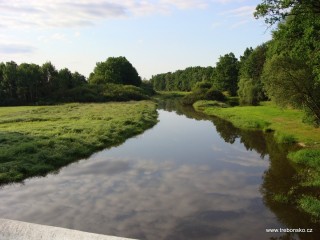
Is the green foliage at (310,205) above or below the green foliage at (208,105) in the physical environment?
below

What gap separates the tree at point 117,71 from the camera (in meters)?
146

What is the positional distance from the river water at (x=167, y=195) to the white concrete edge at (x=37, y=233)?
995cm

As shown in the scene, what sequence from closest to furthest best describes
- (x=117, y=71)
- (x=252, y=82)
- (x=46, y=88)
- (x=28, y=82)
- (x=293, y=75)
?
(x=293, y=75) → (x=252, y=82) → (x=28, y=82) → (x=46, y=88) → (x=117, y=71)

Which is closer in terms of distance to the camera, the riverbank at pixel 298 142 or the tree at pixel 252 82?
the riverbank at pixel 298 142

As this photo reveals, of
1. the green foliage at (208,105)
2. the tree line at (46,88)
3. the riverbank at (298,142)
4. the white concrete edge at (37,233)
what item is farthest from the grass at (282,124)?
the tree line at (46,88)

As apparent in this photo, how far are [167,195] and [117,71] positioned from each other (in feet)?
437

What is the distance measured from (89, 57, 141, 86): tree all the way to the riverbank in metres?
78.6

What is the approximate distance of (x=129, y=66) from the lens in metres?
161

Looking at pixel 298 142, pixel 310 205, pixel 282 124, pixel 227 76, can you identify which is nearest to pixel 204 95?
pixel 227 76

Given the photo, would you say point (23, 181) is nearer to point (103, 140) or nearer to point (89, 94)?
point (103, 140)

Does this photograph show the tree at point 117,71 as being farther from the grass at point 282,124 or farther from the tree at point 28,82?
the grass at point 282,124

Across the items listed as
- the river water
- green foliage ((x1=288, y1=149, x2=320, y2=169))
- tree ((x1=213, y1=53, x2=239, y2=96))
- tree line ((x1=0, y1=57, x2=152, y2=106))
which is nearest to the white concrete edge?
the river water

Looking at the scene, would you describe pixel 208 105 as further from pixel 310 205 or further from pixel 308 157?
pixel 310 205

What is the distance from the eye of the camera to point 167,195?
2200 cm
